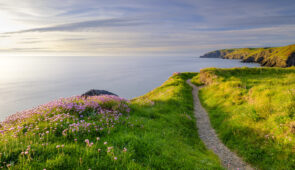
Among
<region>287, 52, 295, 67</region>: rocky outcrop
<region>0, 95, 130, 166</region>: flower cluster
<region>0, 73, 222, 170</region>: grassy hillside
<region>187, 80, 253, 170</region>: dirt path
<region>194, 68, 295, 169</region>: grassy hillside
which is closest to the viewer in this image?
<region>0, 73, 222, 170</region>: grassy hillside

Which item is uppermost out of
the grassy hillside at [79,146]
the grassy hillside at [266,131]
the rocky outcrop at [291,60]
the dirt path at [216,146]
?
the rocky outcrop at [291,60]

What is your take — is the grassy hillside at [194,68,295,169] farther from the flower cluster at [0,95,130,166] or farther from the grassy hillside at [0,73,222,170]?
the flower cluster at [0,95,130,166]

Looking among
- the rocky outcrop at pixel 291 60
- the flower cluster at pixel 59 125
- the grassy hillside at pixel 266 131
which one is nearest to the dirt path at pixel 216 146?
the grassy hillside at pixel 266 131

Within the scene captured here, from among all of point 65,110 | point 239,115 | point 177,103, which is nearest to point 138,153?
point 65,110

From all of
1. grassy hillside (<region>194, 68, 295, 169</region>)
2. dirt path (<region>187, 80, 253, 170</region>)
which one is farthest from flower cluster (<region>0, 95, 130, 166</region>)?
grassy hillside (<region>194, 68, 295, 169</region>)

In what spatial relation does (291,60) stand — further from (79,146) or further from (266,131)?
(79,146)

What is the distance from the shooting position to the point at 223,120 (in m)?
13.8

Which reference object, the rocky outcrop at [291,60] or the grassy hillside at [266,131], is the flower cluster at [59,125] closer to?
the grassy hillside at [266,131]

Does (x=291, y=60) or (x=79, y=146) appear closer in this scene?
(x=79, y=146)

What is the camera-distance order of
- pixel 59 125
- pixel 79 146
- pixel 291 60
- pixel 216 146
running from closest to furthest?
pixel 79 146
pixel 59 125
pixel 216 146
pixel 291 60

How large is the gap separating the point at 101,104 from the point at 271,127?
11011 millimetres

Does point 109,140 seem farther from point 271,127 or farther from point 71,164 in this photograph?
point 271,127

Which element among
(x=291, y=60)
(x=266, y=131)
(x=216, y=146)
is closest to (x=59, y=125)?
(x=216, y=146)

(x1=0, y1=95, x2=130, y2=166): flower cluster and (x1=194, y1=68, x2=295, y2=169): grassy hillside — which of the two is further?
(x1=194, y1=68, x2=295, y2=169): grassy hillside
